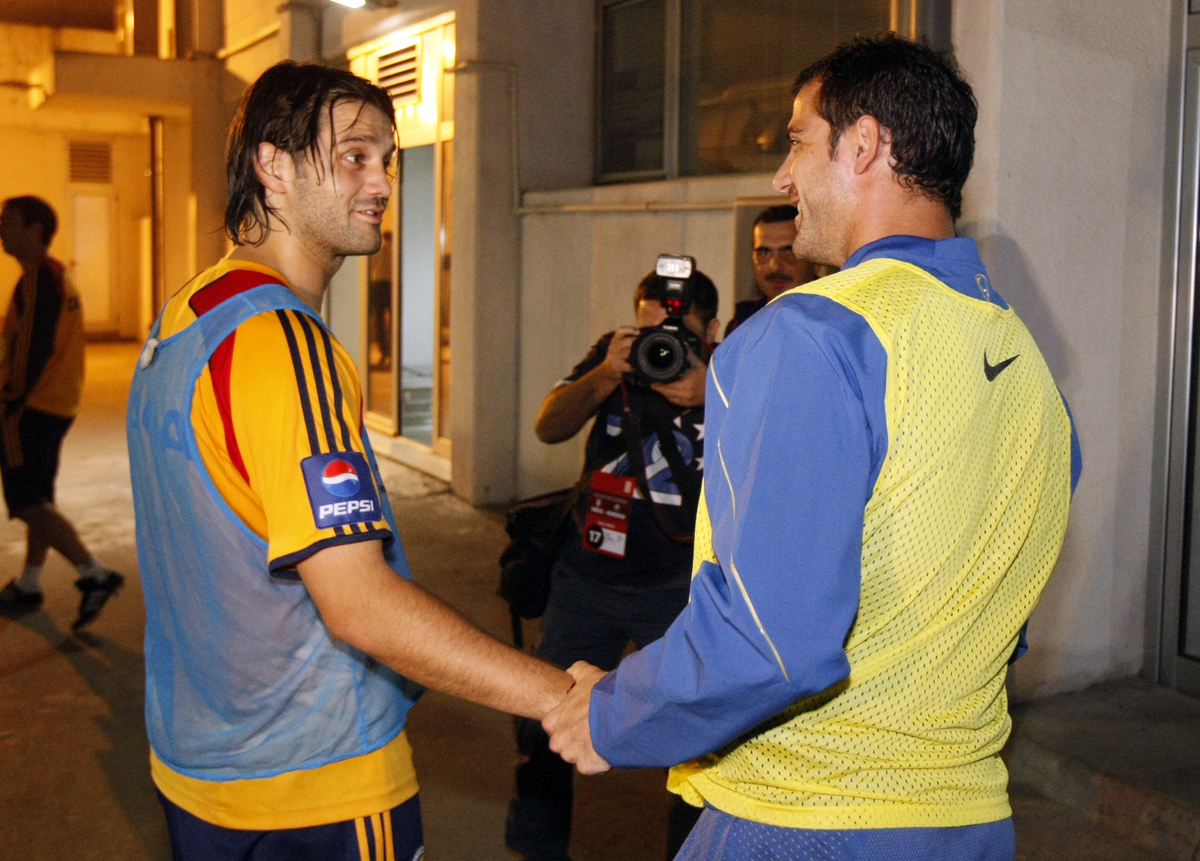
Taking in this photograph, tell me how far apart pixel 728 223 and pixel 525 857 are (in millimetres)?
3862

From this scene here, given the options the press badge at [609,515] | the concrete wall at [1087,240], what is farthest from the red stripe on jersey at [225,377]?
the concrete wall at [1087,240]

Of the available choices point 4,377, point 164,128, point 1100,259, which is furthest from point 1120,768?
point 164,128

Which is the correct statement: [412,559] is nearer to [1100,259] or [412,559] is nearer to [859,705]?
[1100,259]

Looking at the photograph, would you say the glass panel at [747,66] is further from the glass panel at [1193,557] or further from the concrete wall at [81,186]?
the concrete wall at [81,186]

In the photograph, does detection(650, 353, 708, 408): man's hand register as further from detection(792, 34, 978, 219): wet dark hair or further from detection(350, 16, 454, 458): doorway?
detection(350, 16, 454, 458): doorway

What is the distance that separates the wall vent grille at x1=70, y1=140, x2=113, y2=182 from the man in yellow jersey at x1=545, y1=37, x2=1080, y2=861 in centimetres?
2216

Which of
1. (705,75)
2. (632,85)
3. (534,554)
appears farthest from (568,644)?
(632,85)

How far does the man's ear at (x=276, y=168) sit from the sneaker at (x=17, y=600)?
15.5 feet

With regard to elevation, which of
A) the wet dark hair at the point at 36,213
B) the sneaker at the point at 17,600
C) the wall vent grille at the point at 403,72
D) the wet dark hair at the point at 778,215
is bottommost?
the sneaker at the point at 17,600

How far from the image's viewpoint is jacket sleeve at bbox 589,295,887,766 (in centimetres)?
133

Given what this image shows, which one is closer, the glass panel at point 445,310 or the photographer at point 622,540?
the photographer at point 622,540

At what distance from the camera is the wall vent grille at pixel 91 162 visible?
2111 cm

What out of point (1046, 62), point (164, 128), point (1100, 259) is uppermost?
point (164, 128)

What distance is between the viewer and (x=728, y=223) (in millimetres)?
6254
